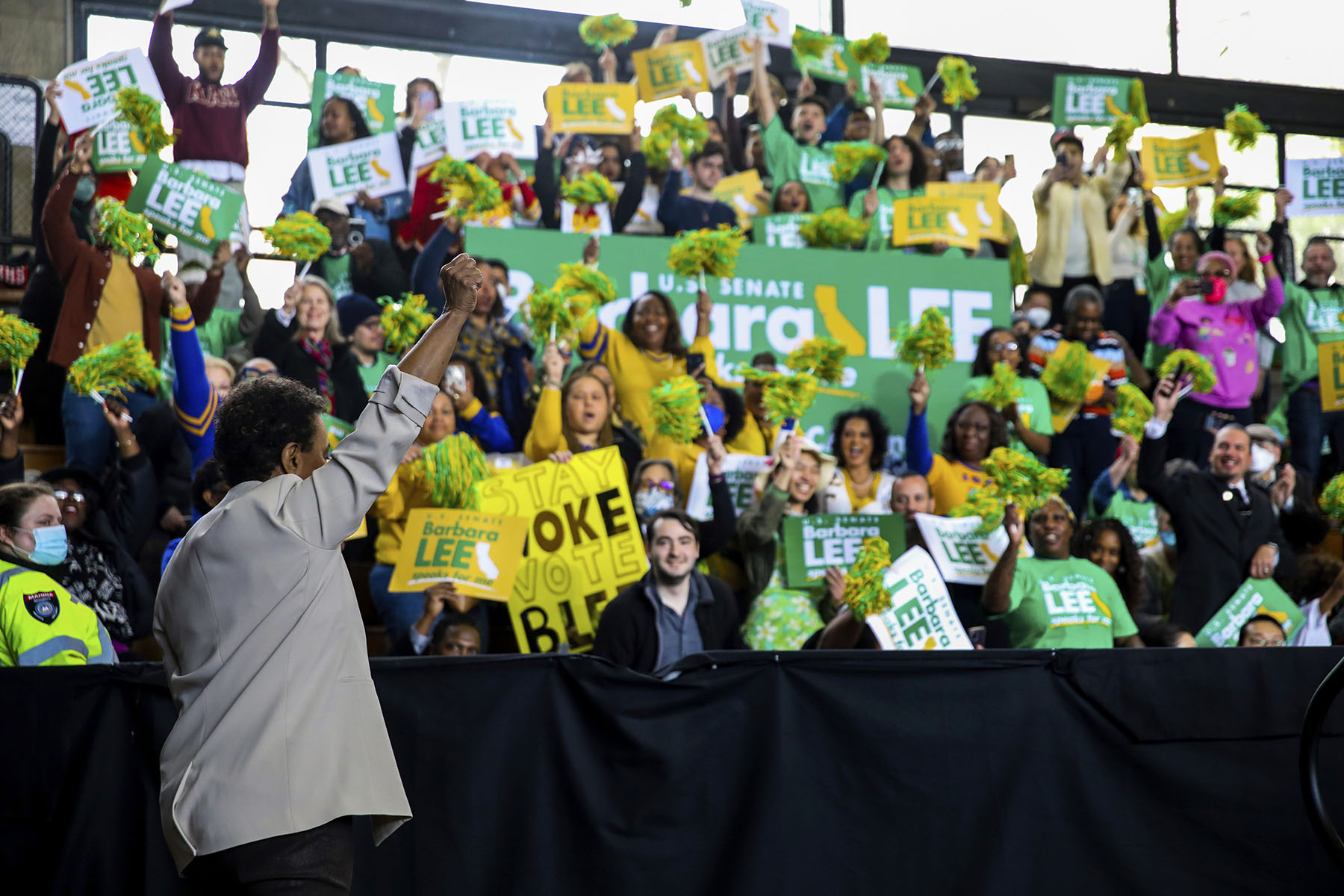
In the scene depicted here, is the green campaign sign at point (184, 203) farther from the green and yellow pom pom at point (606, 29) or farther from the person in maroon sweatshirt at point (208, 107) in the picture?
the green and yellow pom pom at point (606, 29)

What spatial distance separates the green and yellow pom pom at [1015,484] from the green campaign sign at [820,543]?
0.45m

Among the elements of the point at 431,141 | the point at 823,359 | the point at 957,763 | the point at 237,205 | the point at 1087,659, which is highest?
the point at 431,141

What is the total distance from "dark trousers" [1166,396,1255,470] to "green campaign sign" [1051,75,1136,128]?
2.23 metres

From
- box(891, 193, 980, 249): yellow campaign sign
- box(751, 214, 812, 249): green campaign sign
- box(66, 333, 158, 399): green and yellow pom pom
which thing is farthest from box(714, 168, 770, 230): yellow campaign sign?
box(66, 333, 158, 399): green and yellow pom pom

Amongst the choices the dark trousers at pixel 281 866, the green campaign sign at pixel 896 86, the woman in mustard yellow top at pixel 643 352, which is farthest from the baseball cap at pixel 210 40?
the dark trousers at pixel 281 866

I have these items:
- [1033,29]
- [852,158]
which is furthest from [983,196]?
[1033,29]

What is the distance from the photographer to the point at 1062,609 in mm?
5281

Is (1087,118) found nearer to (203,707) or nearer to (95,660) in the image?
(95,660)

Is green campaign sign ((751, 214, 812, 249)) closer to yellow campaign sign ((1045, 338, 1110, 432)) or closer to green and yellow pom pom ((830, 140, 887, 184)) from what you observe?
green and yellow pom pom ((830, 140, 887, 184))

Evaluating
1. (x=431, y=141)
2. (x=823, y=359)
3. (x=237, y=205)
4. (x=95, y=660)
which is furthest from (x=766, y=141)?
(x=95, y=660)

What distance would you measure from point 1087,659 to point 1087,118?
20.1ft

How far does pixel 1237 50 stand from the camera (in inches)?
484

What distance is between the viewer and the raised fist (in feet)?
7.39

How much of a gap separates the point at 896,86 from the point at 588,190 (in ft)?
11.1
